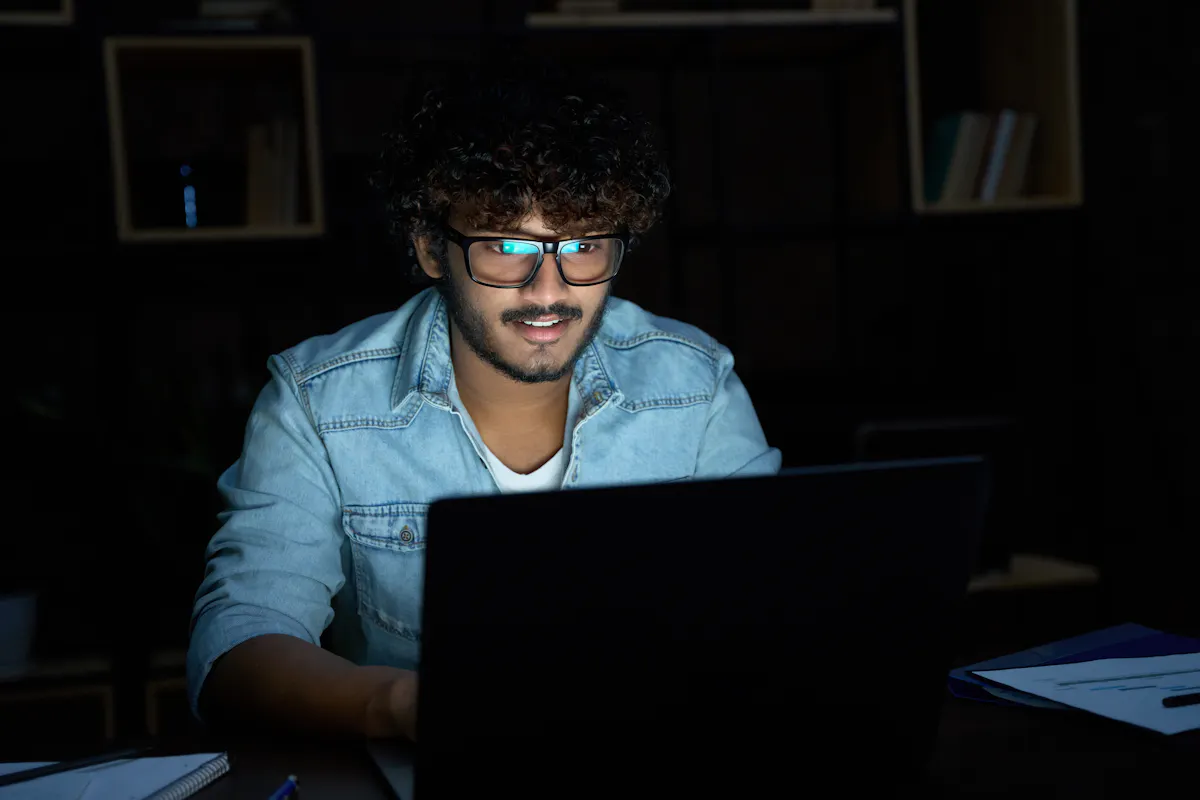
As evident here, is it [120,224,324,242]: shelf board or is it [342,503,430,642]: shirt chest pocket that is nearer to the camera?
[342,503,430,642]: shirt chest pocket

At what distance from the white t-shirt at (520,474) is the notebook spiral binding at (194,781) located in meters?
0.66

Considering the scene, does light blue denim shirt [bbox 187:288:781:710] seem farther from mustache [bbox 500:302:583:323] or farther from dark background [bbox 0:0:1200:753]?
dark background [bbox 0:0:1200:753]

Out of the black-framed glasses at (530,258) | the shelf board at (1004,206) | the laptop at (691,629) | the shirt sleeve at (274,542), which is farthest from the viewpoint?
the shelf board at (1004,206)

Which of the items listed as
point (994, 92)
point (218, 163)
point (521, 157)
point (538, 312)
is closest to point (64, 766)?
point (538, 312)

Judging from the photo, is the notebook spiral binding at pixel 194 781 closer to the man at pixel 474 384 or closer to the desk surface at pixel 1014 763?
the desk surface at pixel 1014 763

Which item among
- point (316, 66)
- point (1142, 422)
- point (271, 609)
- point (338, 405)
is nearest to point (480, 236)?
point (338, 405)

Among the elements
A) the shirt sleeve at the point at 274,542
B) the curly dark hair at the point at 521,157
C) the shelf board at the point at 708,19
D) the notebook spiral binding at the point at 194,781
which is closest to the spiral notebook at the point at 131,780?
the notebook spiral binding at the point at 194,781

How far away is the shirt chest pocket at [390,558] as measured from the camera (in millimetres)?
1410

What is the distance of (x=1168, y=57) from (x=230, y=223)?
2.69 meters

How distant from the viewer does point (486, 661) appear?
2.04ft

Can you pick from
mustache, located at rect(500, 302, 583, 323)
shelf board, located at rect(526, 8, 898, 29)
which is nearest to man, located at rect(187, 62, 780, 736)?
mustache, located at rect(500, 302, 583, 323)

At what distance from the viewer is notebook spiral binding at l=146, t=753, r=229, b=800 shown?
2.56 feet

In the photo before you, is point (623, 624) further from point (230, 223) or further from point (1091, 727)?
point (230, 223)

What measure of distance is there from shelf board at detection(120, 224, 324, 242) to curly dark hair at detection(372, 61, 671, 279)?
0.78 metres
